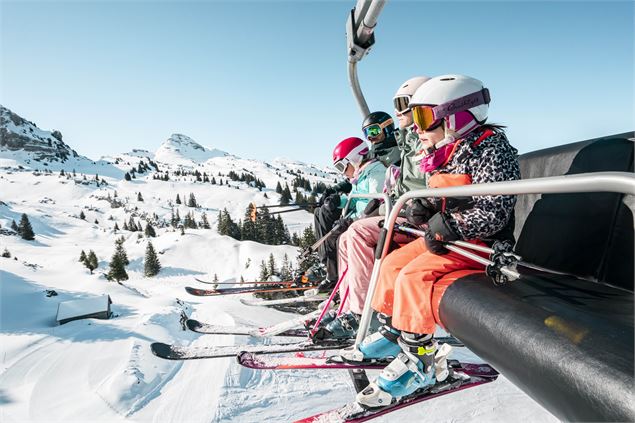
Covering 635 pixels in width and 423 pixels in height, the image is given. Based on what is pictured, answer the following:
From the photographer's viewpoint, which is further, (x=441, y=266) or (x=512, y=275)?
(x=441, y=266)

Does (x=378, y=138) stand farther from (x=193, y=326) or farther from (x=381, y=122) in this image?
(x=193, y=326)

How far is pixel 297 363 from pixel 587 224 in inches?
113

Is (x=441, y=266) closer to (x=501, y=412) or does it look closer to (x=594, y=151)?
(x=594, y=151)

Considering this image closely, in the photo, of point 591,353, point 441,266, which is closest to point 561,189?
point 591,353

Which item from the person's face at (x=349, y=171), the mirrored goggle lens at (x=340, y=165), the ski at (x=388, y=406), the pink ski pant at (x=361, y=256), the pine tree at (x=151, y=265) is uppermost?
the mirrored goggle lens at (x=340, y=165)

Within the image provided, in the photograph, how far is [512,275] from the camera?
5.88 ft

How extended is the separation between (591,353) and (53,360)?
9.23 metres

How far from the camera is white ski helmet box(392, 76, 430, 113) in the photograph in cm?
394

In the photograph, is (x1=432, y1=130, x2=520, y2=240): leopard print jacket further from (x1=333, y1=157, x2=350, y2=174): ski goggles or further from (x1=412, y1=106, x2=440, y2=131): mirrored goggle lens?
(x1=333, y1=157, x2=350, y2=174): ski goggles

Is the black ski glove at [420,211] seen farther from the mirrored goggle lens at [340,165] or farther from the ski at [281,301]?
the ski at [281,301]

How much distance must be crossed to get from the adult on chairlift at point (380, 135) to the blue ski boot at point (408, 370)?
2.96 m

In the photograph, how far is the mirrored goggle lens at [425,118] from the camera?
2.85 metres

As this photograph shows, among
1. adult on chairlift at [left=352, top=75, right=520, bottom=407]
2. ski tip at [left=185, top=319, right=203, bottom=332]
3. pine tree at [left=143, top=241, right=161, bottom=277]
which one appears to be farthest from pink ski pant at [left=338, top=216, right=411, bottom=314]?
pine tree at [left=143, top=241, right=161, bottom=277]

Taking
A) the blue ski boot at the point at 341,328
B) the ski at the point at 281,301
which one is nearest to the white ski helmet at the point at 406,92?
the blue ski boot at the point at 341,328
